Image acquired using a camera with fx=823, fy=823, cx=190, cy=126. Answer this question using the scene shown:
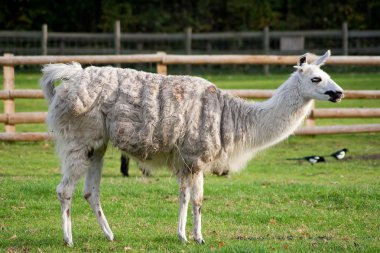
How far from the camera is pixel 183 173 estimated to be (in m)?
8.36

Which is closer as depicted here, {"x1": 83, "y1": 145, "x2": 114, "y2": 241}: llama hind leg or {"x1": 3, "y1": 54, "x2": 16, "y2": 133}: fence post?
{"x1": 83, "y1": 145, "x2": 114, "y2": 241}: llama hind leg

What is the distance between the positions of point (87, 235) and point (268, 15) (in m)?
29.7

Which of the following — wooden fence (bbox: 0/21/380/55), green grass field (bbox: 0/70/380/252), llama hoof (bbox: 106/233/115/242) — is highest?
wooden fence (bbox: 0/21/380/55)

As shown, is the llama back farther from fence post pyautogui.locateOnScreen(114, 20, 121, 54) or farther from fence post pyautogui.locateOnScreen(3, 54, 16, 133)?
fence post pyautogui.locateOnScreen(114, 20, 121, 54)

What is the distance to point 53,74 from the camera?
8.45 metres

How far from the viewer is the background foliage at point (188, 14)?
35.7m

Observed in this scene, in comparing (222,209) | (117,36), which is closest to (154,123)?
(222,209)

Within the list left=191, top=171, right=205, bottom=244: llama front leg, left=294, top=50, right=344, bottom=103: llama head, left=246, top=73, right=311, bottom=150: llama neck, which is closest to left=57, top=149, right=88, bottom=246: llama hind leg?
left=191, top=171, right=205, bottom=244: llama front leg

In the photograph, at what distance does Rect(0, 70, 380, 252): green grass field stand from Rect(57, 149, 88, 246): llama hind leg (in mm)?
258

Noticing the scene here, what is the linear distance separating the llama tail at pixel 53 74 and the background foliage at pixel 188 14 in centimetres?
2711

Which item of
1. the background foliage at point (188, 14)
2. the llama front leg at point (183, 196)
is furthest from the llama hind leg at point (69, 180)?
the background foliage at point (188, 14)

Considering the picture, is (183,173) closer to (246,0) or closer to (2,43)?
(2,43)

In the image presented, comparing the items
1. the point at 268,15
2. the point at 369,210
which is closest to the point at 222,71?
the point at 268,15

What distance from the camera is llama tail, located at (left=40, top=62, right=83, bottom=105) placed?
8.39m
